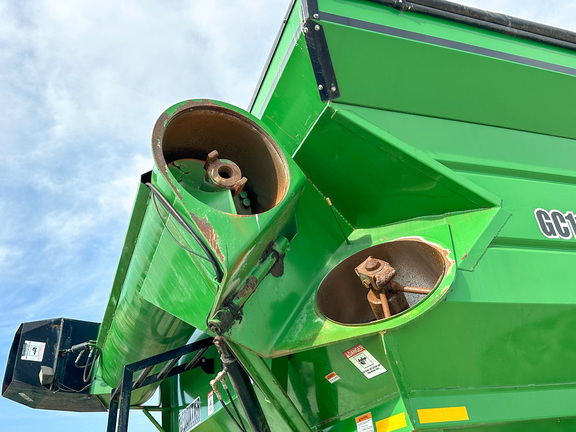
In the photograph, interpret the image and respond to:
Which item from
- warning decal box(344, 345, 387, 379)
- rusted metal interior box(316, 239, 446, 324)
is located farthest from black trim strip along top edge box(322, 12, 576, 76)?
warning decal box(344, 345, 387, 379)

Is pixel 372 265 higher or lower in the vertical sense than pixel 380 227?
lower

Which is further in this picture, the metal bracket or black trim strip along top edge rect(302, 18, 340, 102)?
the metal bracket

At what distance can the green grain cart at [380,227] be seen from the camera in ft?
6.56

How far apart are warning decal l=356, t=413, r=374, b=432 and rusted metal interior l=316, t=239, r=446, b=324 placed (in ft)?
1.23

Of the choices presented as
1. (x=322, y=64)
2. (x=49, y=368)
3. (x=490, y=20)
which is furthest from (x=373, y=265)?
(x=49, y=368)

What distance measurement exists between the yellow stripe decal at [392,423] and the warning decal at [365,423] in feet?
0.10

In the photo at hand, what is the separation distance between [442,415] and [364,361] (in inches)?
12.6

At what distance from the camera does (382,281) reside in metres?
2.12

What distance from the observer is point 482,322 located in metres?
2.04

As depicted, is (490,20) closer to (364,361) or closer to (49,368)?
Result: (364,361)

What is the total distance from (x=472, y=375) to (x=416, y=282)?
0.44m

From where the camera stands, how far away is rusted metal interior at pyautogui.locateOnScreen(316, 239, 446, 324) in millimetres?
2178

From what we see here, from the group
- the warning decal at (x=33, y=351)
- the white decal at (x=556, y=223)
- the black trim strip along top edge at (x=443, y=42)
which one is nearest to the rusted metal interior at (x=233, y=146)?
the black trim strip along top edge at (x=443, y=42)

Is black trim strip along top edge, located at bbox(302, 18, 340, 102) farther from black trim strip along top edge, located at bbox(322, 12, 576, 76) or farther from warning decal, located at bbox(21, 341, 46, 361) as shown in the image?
warning decal, located at bbox(21, 341, 46, 361)
